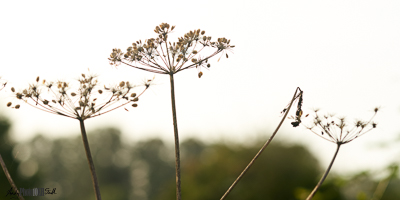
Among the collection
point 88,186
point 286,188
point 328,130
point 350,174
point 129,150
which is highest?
point 328,130

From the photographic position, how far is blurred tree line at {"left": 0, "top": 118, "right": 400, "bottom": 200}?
3234 cm

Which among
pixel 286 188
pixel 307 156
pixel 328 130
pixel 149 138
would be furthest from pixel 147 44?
pixel 149 138

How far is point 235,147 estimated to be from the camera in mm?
39719

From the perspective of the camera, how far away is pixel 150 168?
102m

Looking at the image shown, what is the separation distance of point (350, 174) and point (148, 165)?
10031 cm

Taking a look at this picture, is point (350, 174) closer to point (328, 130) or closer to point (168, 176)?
point (328, 130)

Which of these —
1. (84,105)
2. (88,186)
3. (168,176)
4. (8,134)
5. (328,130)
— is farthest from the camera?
(168,176)

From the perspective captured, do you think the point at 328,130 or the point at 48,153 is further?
the point at 48,153

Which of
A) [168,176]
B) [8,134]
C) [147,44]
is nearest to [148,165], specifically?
[168,176]

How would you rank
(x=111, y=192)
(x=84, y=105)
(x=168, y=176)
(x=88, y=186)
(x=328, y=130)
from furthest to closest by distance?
(x=168, y=176), (x=88, y=186), (x=111, y=192), (x=328, y=130), (x=84, y=105)

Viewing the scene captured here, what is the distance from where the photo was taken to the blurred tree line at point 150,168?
32.3m

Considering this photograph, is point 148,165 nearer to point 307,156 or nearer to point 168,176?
point 168,176

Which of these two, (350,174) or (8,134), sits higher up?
(350,174)

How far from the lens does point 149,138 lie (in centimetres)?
10481
